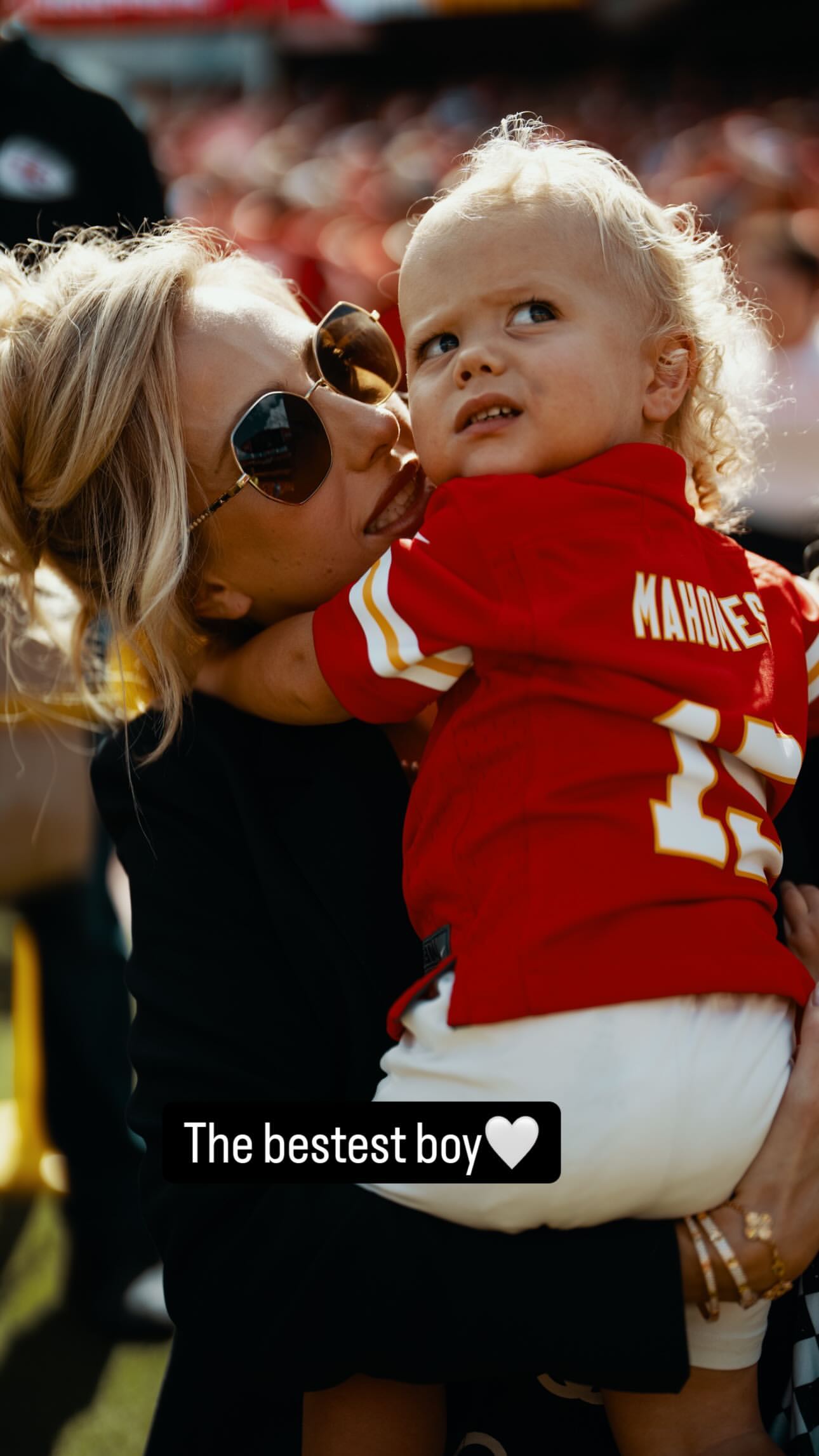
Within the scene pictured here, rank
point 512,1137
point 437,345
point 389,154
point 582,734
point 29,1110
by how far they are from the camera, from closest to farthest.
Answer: point 512,1137, point 582,734, point 437,345, point 29,1110, point 389,154

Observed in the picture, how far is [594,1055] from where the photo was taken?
46.1 inches

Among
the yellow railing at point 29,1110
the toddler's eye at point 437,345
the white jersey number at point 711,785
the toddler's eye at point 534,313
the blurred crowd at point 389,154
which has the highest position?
the blurred crowd at point 389,154

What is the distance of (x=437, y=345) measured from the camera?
1.49 metres

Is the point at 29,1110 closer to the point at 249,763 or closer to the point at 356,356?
the point at 249,763

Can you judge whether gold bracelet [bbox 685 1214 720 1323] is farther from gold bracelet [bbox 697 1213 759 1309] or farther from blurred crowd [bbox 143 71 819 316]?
blurred crowd [bbox 143 71 819 316]

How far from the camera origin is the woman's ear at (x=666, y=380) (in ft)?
4.92

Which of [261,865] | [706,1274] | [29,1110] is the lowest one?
[29,1110]

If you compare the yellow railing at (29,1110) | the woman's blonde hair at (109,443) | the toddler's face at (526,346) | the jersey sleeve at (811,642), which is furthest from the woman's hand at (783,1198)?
the yellow railing at (29,1110)

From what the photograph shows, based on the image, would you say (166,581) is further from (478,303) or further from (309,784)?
(478,303)

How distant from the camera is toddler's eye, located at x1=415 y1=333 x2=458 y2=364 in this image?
1.48 m

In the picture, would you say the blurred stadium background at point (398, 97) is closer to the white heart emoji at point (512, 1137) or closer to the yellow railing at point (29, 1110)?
the yellow railing at point (29, 1110)

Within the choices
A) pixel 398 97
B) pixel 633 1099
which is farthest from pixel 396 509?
pixel 398 97

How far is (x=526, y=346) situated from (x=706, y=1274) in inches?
40.0

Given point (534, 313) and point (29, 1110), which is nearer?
point (534, 313)
